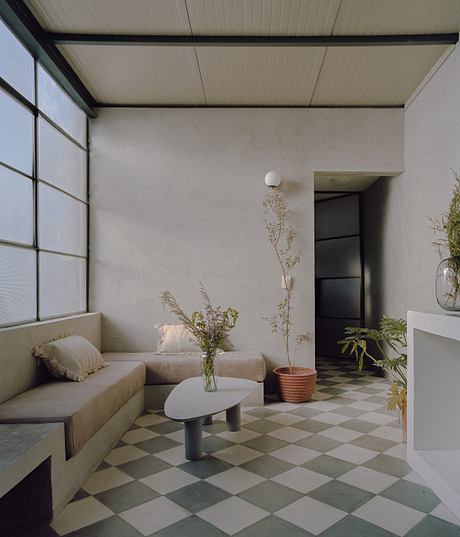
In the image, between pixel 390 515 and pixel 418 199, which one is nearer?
pixel 390 515

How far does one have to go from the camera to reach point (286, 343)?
4.82 meters

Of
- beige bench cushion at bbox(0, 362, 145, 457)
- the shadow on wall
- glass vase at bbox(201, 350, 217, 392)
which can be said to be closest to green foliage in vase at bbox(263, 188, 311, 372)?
the shadow on wall

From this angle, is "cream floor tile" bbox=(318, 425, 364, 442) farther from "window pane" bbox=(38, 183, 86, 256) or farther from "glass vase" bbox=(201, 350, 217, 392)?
"window pane" bbox=(38, 183, 86, 256)

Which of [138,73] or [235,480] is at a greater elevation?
[138,73]

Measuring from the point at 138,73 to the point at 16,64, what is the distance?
4.09ft

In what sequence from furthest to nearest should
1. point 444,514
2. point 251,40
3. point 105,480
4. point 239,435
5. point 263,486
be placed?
point 251,40, point 239,435, point 105,480, point 263,486, point 444,514

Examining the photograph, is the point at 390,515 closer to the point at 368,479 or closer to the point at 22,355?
the point at 368,479

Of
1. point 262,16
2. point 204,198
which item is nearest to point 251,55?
point 262,16

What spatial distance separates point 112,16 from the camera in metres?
3.43

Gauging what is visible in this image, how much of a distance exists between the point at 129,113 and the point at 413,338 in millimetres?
3828

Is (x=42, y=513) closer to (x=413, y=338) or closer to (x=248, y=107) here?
(x=413, y=338)

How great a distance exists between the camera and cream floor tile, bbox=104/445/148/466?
3.08m

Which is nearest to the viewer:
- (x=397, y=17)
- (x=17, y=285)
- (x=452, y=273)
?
(x=452, y=273)

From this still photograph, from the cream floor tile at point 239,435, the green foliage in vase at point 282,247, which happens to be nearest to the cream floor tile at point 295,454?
the cream floor tile at point 239,435
